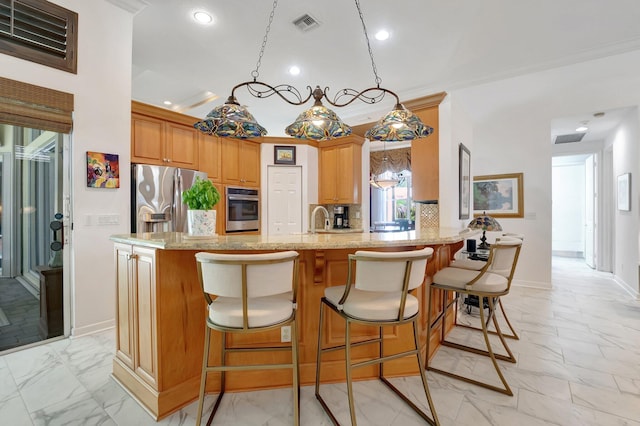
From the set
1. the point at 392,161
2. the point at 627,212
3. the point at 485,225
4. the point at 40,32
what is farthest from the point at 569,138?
the point at 40,32

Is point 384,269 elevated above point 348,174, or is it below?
below

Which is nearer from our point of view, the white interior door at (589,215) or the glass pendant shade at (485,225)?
the glass pendant shade at (485,225)

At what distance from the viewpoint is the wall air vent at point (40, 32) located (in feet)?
7.45

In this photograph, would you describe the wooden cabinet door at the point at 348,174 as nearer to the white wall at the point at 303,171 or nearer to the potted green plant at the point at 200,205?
the white wall at the point at 303,171

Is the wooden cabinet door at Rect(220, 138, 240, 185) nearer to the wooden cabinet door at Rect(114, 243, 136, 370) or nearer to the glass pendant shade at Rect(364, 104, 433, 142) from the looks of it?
the wooden cabinet door at Rect(114, 243, 136, 370)

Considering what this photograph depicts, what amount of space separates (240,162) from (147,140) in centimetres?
139

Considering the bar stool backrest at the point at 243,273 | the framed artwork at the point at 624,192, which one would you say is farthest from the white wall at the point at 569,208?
the bar stool backrest at the point at 243,273

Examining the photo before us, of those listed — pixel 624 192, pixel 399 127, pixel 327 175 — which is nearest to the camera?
pixel 399 127

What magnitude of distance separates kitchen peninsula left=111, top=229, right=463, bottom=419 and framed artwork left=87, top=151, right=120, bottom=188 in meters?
1.11

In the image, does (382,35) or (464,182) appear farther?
(464,182)

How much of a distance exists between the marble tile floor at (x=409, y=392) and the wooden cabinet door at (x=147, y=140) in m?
1.98

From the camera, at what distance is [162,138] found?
145 inches

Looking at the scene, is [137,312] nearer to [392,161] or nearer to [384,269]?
[384,269]

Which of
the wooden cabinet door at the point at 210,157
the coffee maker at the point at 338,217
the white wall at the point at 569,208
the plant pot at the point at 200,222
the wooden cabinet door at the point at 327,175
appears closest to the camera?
the plant pot at the point at 200,222
